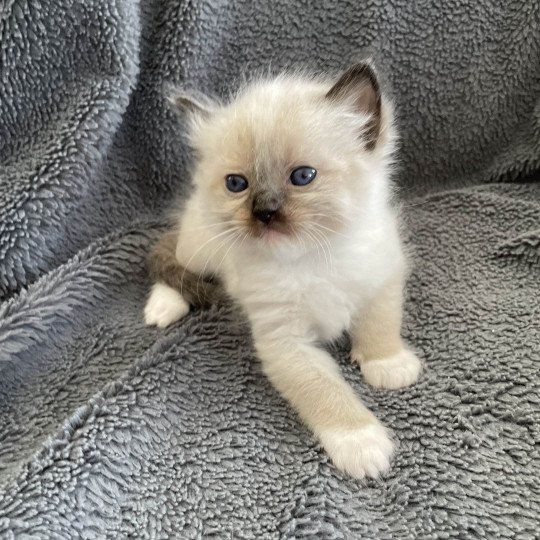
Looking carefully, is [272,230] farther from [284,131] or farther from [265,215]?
[284,131]

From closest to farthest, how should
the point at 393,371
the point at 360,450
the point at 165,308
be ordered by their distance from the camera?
the point at 360,450 < the point at 393,371 < the point at 165,308

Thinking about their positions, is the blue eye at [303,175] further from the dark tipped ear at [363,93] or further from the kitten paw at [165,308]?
the kitten paw at [165,308]

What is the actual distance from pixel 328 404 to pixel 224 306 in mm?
431

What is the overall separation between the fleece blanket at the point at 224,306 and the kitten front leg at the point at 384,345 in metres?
0.03

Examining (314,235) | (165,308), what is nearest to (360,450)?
(314,235)

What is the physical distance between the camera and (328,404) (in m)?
1.10

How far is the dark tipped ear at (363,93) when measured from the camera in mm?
1086

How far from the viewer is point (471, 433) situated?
1082mm

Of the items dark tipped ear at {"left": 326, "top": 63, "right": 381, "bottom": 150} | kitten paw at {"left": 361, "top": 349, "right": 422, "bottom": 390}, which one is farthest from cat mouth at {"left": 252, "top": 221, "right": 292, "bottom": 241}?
kitten paw at {"left": 361, "top": 349, "right": 422, "bottom": 390}

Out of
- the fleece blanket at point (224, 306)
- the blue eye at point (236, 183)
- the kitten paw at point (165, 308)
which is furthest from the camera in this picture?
the kitten paw at point (165, 308)

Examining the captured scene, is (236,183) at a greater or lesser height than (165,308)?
greater

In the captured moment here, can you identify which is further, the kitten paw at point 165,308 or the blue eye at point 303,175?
the kitten paw at point 165,308

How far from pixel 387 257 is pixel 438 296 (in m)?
0.24

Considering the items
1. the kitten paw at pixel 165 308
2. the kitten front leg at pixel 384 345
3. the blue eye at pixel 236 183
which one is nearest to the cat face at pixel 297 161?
the blue eye at pixel 236 183
